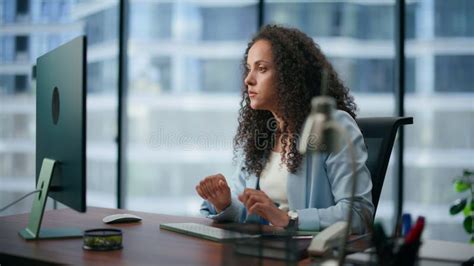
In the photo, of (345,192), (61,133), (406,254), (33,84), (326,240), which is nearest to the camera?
(406,254)

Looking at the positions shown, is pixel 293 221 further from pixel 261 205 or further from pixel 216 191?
pixel 216 191

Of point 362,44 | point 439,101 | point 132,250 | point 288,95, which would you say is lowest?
point 132,250

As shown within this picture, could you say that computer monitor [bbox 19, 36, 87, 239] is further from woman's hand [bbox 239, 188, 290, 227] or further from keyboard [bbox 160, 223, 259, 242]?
woman's hand [bbox 239, 188, 290, 227]

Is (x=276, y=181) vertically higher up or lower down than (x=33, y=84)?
lower down

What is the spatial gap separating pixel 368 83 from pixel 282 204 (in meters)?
2.16

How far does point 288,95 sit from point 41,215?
34.7 inches

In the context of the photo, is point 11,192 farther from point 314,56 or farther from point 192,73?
point 314,56

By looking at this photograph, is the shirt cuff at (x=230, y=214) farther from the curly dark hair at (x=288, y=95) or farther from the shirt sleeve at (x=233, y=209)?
the curly dark hair at (x=288, y=95)

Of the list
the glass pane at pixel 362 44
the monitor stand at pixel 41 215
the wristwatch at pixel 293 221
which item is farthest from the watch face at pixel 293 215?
the glass pane at pixel 362 44

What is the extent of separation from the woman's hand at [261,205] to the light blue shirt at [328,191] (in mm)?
74

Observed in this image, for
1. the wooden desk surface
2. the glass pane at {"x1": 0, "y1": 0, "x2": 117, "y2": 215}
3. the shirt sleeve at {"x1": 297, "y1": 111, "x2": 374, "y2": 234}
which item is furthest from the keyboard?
the glass pane at {"x1": 0, "y1": 0, "x2": 117, "y2": 215}

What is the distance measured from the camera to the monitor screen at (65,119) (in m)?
1.27

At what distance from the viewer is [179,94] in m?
4.00

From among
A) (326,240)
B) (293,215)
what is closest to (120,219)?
(293,215)
